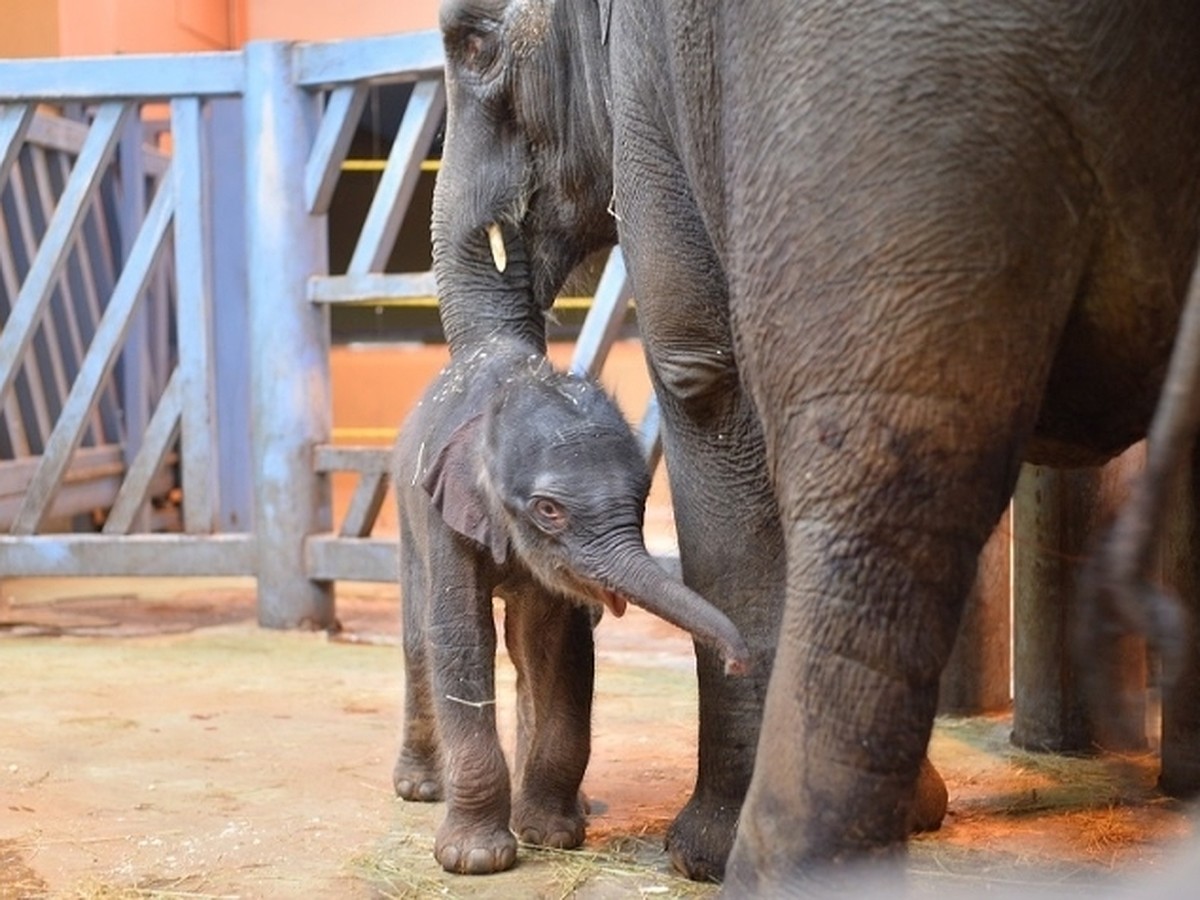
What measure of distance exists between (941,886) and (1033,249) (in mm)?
1461

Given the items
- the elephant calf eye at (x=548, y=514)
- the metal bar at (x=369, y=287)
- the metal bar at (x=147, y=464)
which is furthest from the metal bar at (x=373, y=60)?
the elephant calf eye at (x=548, y=514)

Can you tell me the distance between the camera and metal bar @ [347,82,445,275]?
5402mm

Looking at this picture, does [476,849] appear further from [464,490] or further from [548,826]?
[464,490]

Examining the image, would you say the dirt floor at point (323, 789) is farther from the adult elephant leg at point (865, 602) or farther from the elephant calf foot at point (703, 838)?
the adult elephant leg at point (865, 602)

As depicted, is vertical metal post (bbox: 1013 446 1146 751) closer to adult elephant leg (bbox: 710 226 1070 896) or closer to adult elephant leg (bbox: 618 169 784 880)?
adult elephant leg (bbox: 618 169 784 880)

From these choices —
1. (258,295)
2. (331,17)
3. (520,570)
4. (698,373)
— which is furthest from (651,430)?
(331,17)

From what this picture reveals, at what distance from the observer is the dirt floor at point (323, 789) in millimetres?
2846

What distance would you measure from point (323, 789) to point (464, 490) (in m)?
0.95

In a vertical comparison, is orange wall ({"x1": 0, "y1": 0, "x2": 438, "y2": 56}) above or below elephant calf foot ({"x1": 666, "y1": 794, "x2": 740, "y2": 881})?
above

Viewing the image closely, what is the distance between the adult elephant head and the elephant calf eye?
65 cm

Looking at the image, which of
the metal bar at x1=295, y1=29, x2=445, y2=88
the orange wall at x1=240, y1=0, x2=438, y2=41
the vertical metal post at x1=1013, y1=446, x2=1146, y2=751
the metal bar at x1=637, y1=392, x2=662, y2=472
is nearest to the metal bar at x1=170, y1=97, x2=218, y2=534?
the metal bar at x1=295, y1=29, x2=445, y2=88

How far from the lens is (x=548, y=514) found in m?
2.69

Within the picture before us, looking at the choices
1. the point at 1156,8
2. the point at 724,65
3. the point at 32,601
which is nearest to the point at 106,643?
the point at 32,601

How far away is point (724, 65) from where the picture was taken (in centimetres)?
182
